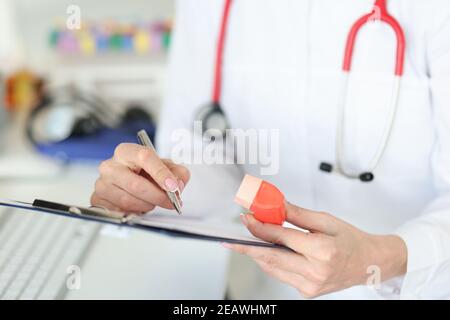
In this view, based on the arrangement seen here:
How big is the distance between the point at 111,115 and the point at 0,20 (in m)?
0.47

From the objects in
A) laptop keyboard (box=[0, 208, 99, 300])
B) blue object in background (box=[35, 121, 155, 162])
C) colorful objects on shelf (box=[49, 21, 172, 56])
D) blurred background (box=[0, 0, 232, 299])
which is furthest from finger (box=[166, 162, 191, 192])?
colorful objects on shelf (box=[49, 21, 172, 56])

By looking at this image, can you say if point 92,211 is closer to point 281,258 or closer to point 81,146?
point 281,258

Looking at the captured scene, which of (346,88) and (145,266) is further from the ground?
(346,88)

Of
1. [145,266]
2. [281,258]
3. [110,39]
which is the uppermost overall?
[110,39]

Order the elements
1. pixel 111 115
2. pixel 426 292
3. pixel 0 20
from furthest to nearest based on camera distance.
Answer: pixel 0 20 < pixel 111 115 < pixel 426 292

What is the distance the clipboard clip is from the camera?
1.68ft

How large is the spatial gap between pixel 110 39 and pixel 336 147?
0.95 m

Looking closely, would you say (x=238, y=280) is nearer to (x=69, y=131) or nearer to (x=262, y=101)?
(x=262, y=101)

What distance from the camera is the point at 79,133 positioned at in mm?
1272

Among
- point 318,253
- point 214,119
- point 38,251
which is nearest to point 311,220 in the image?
point 318,253

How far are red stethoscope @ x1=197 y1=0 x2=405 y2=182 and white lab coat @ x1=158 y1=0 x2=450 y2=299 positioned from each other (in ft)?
0.03

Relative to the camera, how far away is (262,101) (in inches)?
31.5

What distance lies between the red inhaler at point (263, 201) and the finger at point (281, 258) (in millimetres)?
35

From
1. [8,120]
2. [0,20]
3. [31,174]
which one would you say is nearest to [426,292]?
[31,174]
